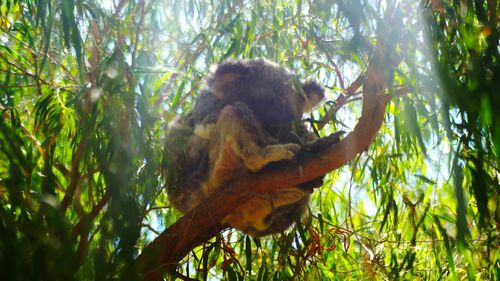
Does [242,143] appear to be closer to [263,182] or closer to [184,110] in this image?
[263,182]

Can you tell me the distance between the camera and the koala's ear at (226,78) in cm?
389

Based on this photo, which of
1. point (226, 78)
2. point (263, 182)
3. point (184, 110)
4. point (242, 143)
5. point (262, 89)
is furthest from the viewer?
point (184, 110)

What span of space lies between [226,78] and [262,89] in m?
0.30

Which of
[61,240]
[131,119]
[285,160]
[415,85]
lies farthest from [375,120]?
[61,240]

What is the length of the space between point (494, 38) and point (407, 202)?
5.03 ft

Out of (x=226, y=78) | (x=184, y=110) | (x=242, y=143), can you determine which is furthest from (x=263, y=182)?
(x=184, y=110)

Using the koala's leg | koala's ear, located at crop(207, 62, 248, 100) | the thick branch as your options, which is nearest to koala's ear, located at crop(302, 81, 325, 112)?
koala's ear, located at crop(207, 62, 248, 100)

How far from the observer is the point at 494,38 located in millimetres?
2084

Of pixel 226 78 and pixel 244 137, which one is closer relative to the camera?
pixel 244 137

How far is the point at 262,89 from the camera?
13.2 ft

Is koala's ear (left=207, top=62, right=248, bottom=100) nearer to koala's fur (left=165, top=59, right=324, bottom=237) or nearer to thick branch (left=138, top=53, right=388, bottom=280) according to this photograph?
koala's fur (left=165, top=59, right=324, bottom=237)

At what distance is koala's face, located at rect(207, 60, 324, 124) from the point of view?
390 centimetres

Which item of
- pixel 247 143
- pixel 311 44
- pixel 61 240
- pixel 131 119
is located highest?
pixel 311 44

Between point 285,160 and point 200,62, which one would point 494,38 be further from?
point 200,62
